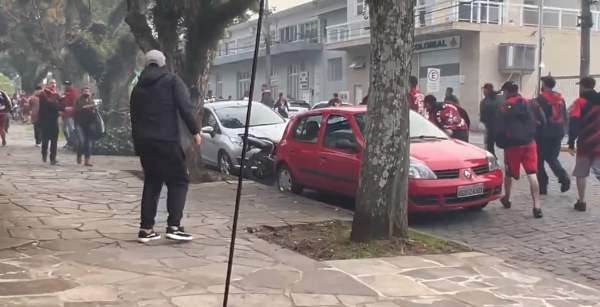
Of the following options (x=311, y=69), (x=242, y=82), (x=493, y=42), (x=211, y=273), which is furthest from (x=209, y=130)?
(x=242, y=82)

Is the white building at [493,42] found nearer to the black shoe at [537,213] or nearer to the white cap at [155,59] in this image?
the black shoe at [537,213]

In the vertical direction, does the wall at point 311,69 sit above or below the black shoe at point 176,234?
above

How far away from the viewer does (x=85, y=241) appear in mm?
7543

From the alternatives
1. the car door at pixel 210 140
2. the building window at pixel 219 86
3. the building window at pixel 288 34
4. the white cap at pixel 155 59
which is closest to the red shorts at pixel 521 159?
the white cap at pixel 155 59

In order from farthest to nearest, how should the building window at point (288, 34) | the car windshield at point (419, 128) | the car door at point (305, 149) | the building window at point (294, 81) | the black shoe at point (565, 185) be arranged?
the building window at point (288, 34), the building window at point (294, 81), the black shoe at point (565, 185), the car door at point (305, 149), the car windshield at point (419, 128)

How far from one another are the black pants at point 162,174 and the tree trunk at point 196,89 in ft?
15.7

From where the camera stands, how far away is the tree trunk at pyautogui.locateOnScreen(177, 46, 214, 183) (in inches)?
482

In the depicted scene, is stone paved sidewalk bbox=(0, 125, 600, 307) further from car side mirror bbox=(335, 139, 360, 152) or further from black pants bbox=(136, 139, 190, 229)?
car side mirror bbox=(335, 139, 360, 152)

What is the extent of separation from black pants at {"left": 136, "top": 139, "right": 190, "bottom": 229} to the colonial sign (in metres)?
27.6

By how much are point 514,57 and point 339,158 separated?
2420cm

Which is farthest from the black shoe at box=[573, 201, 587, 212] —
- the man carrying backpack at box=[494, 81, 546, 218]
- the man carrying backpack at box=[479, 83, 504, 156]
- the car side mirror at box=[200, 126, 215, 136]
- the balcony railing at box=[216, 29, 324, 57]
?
the balcony railing at box=[216, 29, 324, 57]

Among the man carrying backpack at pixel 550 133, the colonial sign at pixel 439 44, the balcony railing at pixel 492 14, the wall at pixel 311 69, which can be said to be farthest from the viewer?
the wall at pixel 311 69

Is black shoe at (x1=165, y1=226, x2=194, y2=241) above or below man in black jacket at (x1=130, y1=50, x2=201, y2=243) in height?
below

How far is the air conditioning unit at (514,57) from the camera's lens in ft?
106
